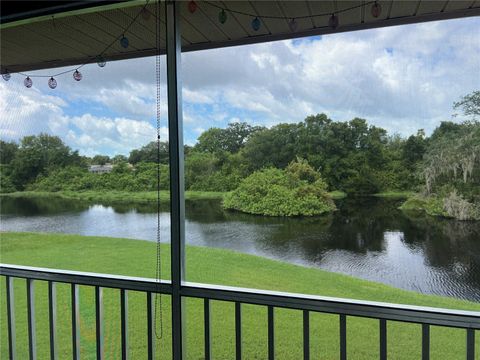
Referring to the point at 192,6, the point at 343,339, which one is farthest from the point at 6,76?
the point at 343,339

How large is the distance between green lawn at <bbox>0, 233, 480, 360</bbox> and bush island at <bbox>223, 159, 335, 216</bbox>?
0.29m

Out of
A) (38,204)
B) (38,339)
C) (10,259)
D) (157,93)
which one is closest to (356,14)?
(157,93)

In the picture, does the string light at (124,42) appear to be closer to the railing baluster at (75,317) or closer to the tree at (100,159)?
the tree at (100,159)

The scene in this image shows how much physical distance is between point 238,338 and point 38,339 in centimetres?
133

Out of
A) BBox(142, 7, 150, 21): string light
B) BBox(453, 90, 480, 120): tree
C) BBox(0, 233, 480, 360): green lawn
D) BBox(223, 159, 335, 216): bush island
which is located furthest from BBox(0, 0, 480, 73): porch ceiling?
BBox(0, 233, 480, 360): green lawn

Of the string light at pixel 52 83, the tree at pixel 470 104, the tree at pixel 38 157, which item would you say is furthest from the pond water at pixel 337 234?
the string light at pixel 52 83

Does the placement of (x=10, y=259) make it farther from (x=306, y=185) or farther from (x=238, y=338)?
(x=306, y=185)

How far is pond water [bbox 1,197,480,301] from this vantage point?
158 centimetres

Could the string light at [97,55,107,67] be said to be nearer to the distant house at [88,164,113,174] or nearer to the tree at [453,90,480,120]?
the distant house at [88,164,113,174]

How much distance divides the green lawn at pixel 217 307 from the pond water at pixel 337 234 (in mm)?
63

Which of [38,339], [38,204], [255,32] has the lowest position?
[38,339]

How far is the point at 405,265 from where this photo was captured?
162cm

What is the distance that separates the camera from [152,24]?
1.73m

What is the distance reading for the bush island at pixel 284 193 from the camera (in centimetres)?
185
